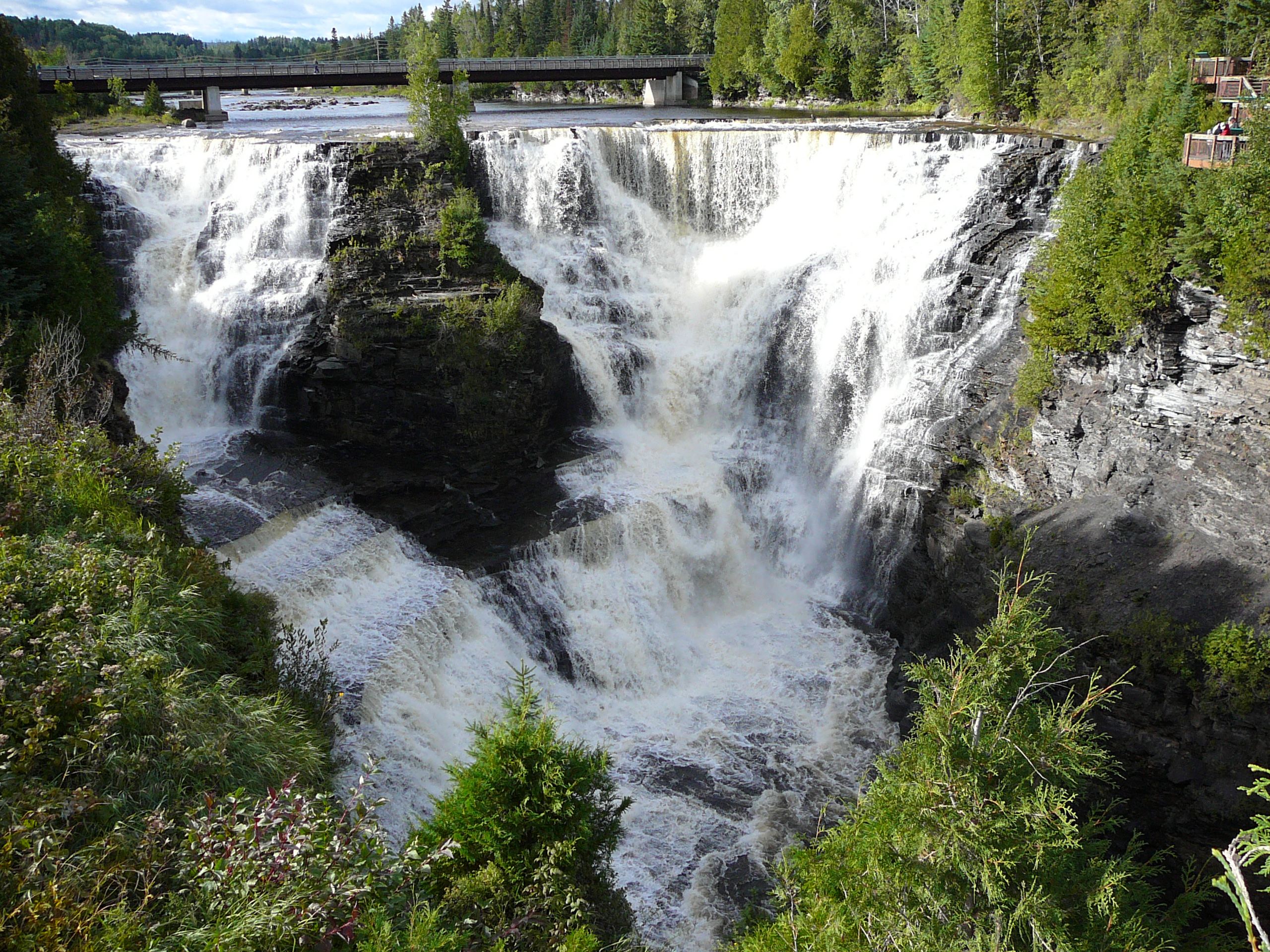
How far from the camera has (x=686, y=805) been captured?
15.1 m

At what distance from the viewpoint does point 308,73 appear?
42219 mm

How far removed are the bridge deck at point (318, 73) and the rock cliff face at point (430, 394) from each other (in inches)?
577

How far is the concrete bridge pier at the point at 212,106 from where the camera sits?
1631 inches

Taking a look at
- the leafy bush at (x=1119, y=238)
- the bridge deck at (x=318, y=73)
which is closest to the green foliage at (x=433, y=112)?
the bridge deck at (x=318, y=73)

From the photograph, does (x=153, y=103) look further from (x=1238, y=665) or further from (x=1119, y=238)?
(x=1238, y=665)

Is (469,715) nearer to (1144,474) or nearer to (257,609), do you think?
(257,609)

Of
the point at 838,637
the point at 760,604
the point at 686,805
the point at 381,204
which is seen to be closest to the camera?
the point at 686,805

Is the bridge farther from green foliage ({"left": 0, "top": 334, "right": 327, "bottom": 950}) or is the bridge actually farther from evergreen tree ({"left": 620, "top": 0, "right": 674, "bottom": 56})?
green foliage ({"left": 0, "top": 334, "right": 327, "bottom": 950})

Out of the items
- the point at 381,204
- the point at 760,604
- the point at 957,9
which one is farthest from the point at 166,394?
the point at 957,9

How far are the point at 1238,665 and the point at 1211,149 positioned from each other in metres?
9.59

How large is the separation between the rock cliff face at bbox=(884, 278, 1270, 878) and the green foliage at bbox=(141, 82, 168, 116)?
130 ft

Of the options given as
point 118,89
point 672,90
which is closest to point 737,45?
point 672,90

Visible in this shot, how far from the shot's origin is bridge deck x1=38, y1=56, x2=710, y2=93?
37.8 m

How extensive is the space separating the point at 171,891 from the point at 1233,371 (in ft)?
57.4
